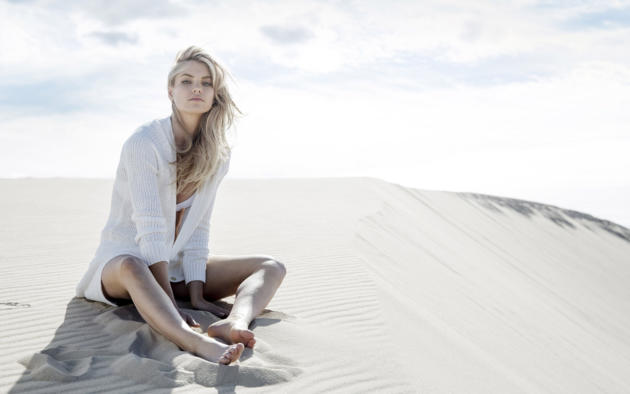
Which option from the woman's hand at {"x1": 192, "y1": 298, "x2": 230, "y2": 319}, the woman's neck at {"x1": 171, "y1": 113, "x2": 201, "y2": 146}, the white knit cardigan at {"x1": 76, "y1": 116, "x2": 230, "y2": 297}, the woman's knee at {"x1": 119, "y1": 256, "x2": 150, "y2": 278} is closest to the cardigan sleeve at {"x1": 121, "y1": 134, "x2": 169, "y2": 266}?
the white knit cardigan at {"x1": 76, "y1": 116, "x2": 230, "y2": 297}

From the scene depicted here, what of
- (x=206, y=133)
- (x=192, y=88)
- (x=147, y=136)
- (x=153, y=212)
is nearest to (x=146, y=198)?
(x=153, y=212)

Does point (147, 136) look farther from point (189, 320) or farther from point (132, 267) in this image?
point (189, 320)

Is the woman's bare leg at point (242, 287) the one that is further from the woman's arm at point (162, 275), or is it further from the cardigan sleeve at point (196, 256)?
the woman's arm at point (162, 275)

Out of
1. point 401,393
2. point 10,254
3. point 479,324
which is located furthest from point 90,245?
point 401,393

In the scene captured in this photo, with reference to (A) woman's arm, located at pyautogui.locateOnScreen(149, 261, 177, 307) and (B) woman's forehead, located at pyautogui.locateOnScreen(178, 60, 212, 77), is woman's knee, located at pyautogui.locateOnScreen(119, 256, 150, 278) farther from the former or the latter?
(B) woman's forehead, located at pyautogui.locateOnScreen(178, 60, 212, 77)

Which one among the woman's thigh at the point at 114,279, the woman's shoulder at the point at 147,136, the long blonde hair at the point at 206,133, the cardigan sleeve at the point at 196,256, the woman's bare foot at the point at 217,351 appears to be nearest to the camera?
the woman's bare foot at the point at 217,351

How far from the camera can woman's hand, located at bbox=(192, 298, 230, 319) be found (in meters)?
3.60

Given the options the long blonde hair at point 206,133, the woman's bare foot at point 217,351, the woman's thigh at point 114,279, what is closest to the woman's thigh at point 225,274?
the woman's thigh at point 114,279

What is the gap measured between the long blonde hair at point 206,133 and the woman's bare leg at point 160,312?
0.63 meters

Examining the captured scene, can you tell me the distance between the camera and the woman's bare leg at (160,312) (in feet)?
8.98

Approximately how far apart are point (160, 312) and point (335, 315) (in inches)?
56.0

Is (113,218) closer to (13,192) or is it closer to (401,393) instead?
(401,393)

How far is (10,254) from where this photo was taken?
18.6 feet

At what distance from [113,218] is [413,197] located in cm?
1272
